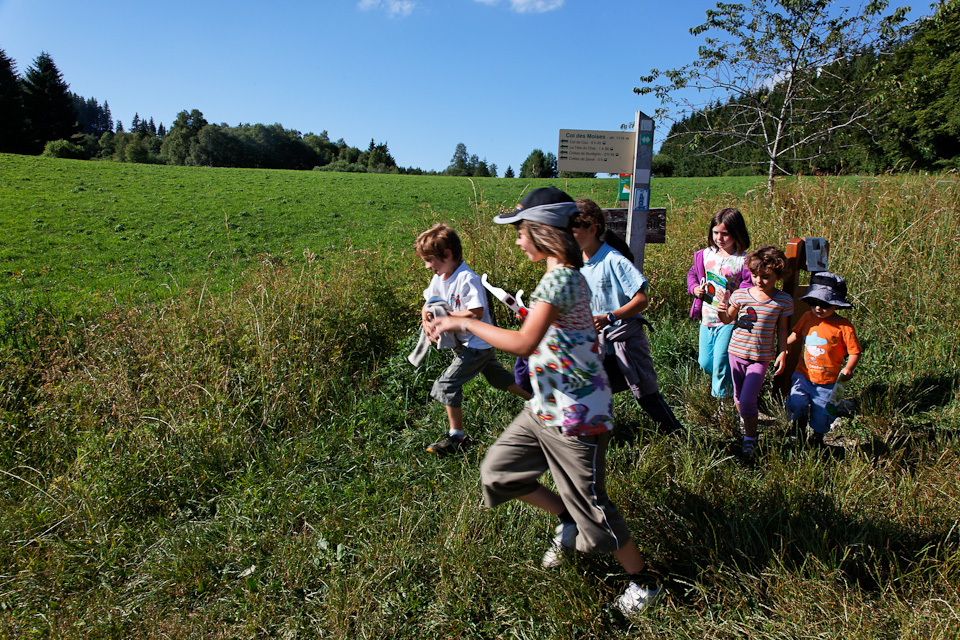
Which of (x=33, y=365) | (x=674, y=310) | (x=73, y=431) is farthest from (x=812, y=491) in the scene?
(x=33, y=365)

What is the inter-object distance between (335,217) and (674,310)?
41.6ft

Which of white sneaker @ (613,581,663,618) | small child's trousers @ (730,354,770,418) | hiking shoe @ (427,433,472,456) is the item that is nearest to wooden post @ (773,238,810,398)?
small child's trousers @ (730,354,770,418)

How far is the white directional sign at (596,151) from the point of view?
4.78m

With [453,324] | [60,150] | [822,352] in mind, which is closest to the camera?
[453,324]

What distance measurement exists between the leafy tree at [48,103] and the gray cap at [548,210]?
68.4 metres

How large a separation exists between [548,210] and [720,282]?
233 cm

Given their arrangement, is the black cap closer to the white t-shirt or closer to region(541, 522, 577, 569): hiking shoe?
the white t-shirt

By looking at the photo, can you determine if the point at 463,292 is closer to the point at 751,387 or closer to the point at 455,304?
the point at 455,304

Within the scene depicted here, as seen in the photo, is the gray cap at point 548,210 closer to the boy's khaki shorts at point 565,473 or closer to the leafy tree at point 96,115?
the boy's khaki shorts at point 565,473

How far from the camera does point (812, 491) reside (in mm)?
2812

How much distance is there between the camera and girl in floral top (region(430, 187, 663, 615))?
1.98 m

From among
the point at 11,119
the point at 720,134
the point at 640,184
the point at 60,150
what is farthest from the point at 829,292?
the point at 11,119

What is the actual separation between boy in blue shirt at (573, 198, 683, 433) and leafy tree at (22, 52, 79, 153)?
223 ft

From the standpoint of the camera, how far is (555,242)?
2066mm
